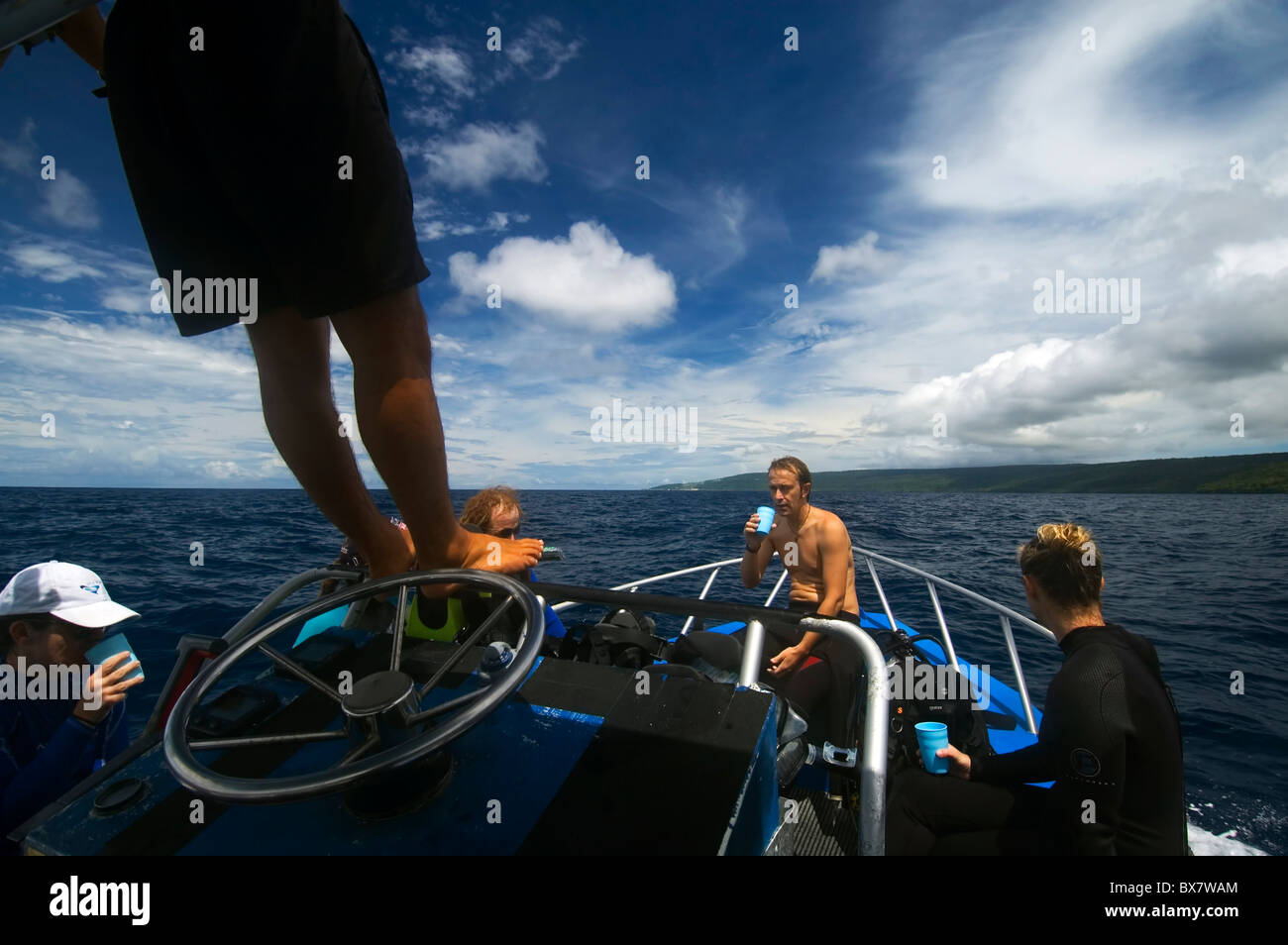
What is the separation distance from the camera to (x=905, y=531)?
2377 cm

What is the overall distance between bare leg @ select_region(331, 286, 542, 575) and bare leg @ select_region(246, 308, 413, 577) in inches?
11.0

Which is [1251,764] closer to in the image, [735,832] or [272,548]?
[735,832]

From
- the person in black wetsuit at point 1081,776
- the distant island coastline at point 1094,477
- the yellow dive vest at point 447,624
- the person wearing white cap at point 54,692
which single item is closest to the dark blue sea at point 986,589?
the person in black wetsuit at point 1081,776

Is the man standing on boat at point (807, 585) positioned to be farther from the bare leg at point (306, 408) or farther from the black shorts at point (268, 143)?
the black shorts at point (268, 143)

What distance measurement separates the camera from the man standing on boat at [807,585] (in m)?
3.35

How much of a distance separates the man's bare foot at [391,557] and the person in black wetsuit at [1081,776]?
89.8 inches

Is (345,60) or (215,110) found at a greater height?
(345,60)

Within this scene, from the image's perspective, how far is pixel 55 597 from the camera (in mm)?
2225

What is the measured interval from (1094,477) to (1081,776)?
184m

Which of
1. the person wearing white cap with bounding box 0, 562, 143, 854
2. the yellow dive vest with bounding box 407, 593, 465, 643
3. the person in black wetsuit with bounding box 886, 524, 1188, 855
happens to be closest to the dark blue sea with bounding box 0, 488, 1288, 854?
the person in black wetsuit with bounding box 886, 524, 1188, 855

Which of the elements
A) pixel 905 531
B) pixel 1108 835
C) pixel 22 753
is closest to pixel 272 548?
pixel 22 753

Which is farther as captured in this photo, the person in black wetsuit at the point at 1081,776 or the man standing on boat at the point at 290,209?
the person in black wetsuit at the point at 1081,776

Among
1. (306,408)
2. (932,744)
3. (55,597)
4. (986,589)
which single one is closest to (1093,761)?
(932,744)

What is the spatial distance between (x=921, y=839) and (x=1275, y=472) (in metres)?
151
